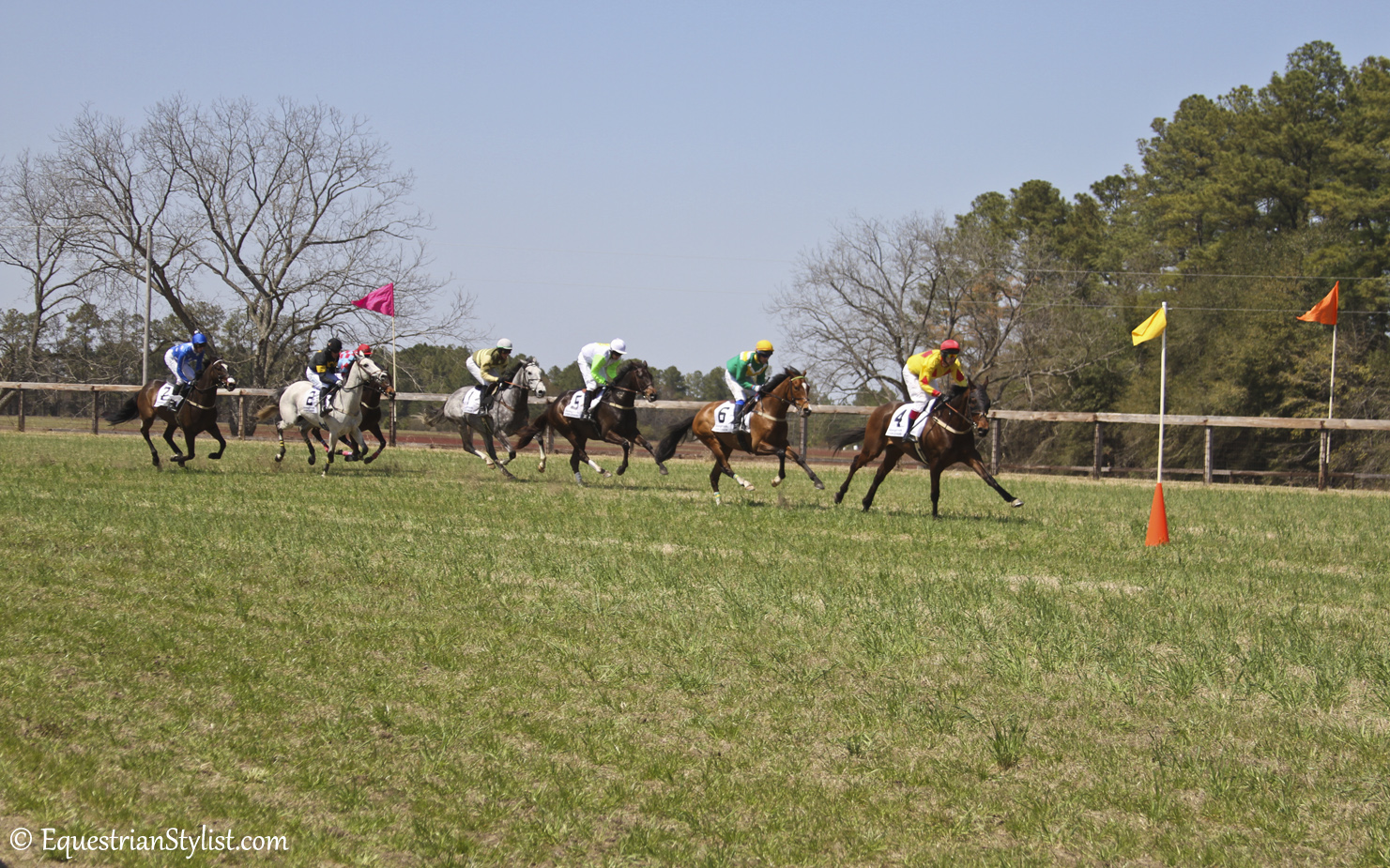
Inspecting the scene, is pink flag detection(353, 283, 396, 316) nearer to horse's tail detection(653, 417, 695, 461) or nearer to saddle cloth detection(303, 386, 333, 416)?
Answer: saddle cloth detection(303, 386, 333, 416)

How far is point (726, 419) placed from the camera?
1659 centimetres

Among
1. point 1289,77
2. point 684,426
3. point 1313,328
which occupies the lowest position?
point 684,426

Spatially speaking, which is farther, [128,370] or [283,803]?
[128,370]

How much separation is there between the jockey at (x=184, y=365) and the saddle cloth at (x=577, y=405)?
611cm

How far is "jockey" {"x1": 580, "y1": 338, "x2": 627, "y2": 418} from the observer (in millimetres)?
18328

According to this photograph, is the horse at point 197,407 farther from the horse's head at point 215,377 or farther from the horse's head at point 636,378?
the horse's head at point 636,378

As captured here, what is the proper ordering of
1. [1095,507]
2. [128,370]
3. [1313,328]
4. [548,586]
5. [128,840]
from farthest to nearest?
[128,370], [1313,328], [1095,507], [548,586], [128,840]

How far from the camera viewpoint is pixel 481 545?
10633 millimetres

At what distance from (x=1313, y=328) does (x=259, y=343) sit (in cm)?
3886

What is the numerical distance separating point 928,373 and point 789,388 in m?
2.16

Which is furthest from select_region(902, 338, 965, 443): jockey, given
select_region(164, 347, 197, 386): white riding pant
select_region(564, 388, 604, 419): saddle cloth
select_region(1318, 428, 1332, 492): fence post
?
select_region(1318, 428, 1332, 492): fence post

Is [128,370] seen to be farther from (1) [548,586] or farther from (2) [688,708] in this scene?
(2) [688,708]

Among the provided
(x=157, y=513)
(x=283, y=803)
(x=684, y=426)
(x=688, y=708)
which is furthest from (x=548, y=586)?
(x=684, y=426)

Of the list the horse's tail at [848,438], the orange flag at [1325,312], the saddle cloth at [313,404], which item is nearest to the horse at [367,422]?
the saddle cloth at [313,404]
